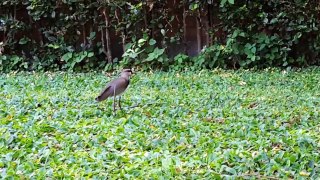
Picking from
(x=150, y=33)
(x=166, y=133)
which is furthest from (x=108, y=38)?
(x=166, y=133)

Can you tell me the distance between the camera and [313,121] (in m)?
3.67

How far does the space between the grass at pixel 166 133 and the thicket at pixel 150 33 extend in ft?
5.59

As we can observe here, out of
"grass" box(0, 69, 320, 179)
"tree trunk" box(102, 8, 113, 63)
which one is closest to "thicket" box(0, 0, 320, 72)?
"tree trunk" box(102, 8, 113, 63)

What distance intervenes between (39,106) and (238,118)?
5.72 ft

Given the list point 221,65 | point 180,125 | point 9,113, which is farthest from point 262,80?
point 9,113

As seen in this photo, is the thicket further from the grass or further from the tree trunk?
the grass

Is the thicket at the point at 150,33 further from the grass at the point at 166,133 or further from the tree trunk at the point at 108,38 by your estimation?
the grass at the point at 166,133

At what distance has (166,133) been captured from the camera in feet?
10.8

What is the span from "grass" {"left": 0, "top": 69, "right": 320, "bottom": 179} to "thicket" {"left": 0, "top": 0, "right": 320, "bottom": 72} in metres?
1.70

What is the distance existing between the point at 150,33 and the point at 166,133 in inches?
186

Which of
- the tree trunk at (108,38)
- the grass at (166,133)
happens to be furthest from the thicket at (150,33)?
the grass at (166,133)

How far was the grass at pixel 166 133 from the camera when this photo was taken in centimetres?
255

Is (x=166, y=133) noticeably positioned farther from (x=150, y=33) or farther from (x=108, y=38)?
(x=108, y=38)

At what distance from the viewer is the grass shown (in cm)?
255
